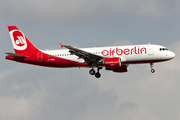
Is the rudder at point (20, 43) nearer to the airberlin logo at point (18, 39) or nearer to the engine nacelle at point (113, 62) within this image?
the airberlin logo at point (18, 39)

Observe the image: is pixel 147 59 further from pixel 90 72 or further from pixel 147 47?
pixel 90 72

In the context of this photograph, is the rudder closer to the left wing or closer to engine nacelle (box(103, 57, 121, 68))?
the left wing

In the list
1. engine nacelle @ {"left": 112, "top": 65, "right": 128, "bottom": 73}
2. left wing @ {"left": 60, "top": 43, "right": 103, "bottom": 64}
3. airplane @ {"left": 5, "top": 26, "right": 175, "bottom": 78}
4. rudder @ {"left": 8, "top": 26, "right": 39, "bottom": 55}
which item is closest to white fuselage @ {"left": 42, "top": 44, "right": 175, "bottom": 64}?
airplane @ {"left": 5, "top": 26, "right": 175, "bottom": 78}

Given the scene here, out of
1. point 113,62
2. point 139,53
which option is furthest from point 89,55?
point 139,53

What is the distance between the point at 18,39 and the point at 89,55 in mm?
15219

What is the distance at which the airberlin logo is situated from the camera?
6319 centimetres

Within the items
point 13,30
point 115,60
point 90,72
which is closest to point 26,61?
point 13,30

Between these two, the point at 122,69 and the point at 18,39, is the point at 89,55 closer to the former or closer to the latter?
the point at 122,69

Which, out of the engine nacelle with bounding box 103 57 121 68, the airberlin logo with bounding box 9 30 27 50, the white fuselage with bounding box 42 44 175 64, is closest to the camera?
the engine nacelle with bounding box 103 57 121 68

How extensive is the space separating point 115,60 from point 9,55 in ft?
63.5

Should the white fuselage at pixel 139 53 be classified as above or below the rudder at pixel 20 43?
below

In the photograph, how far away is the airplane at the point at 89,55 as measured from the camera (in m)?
56.5

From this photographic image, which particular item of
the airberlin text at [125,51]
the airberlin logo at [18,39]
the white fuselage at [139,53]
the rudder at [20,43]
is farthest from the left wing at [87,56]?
the airberlin logo at [18,39]

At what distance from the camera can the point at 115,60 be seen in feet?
184
